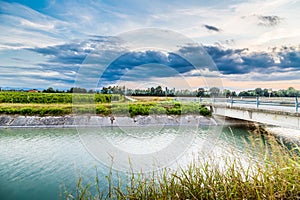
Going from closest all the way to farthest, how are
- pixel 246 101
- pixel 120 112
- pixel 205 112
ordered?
pixel 246 101
pixel 120 112
pixel 205 112

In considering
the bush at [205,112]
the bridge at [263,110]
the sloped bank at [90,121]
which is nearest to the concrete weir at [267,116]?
the bridge at [263,110]

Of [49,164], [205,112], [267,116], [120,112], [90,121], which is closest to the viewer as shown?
[49,164]

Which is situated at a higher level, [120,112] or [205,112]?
[120,112]

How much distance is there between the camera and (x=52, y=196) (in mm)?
4934

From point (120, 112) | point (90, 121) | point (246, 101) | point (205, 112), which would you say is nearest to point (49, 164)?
point (90, 121)

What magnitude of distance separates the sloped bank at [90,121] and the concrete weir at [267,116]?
293 cm

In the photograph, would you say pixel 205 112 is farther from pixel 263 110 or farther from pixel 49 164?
pixel 49 164

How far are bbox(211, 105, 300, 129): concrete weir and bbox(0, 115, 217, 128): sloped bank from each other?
2.93 metres

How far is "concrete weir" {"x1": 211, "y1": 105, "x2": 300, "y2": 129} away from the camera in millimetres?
9352

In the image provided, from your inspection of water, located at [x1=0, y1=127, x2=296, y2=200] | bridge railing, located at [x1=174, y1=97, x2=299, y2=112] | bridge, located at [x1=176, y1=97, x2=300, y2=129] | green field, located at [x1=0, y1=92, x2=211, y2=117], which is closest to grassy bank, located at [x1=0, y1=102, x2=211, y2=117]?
green field, located at [x1=0, y1=92, x2=211, y2=117]

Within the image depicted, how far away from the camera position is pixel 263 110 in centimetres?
1149

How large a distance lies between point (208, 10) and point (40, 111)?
1442 cm

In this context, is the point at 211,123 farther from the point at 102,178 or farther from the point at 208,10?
the point at 102,178

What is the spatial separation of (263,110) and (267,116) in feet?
1.35
